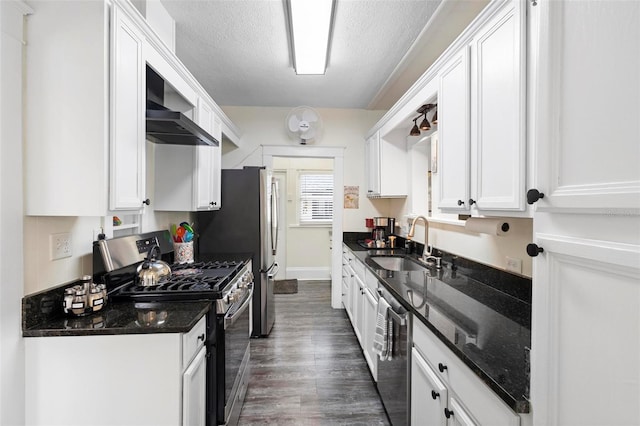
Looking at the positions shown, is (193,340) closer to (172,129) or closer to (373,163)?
(172,129)

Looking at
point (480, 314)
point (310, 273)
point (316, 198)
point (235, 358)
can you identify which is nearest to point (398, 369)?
point (480, 314)

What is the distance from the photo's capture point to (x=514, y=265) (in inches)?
65.7

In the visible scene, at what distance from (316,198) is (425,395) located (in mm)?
4705

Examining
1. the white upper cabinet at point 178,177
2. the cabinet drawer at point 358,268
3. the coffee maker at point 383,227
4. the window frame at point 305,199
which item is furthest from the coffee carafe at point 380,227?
the white upper cabinet at point 178,177

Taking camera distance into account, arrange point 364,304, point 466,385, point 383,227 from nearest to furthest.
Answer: point 466,385, point 364,304, point 383,227

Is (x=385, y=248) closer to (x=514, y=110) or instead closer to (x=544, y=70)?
(x=514, y=110)

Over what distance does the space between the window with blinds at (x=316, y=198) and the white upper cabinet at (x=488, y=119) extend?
4.11m

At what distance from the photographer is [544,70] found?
2.25 ft

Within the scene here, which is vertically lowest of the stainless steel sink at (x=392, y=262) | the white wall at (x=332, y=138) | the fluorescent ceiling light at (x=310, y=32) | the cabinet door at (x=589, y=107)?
the stainless steel sink at (x=392, y=262)

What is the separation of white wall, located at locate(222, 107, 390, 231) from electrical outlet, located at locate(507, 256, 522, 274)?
96.2 inches

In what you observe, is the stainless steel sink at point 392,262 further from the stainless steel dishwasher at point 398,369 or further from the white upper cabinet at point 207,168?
the white upper cabinet at point 207,168

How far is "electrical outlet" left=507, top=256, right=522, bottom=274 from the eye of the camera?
1.63 m

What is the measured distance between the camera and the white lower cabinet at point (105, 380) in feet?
4.09

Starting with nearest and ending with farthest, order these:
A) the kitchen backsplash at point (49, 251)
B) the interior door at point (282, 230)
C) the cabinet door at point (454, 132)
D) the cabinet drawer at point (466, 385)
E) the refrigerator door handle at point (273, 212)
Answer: the cabinet drawer at point (466, 385) < the kitchen backsplash at point (49, 251) < the cabinet door at point (454, 132) < the refrigerator door handle at point (273, 212) < the interior door at point (282, 230)
